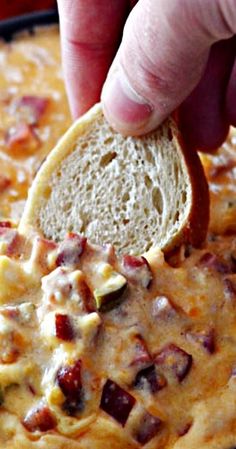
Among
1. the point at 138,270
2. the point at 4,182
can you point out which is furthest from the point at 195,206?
the point at 4,182

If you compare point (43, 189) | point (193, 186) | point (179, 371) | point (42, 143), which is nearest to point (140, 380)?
point (179, 371)

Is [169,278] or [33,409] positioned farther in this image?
[169,278]

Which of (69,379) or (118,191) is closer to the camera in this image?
(69,379)

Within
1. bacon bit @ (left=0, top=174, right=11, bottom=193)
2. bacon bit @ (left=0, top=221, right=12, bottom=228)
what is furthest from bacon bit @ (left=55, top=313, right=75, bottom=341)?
bacon bit @ (left=0, top=174, right=11, bottom=193)

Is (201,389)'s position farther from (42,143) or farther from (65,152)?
(42,143)

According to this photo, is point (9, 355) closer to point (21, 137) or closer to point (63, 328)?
point (63, 328)
